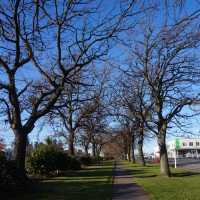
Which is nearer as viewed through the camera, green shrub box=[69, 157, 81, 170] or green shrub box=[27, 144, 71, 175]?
green shrub box=[27, 144, 71, 175]

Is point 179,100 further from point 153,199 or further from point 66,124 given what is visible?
point 66,124

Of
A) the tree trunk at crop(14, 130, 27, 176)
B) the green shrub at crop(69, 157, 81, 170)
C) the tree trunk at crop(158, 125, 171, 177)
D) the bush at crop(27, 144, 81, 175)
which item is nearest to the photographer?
the tree trunk at crop(14, 130, 27, 176)

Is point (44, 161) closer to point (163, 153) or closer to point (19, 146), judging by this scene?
point (163, 153)

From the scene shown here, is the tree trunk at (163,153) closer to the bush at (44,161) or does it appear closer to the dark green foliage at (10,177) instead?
the bush at (44,161)

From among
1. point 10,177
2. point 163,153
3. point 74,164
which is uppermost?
point 163,153

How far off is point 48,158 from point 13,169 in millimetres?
16187

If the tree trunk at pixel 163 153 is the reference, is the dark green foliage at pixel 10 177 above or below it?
below

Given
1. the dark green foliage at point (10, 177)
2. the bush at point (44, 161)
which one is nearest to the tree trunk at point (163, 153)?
the bush at point (44, 161)

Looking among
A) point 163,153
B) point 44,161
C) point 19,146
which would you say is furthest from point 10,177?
point 44,161

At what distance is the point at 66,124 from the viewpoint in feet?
167

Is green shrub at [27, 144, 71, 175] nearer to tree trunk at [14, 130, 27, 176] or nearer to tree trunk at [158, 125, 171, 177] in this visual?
tree trunk at [158, 125, 171, 177]

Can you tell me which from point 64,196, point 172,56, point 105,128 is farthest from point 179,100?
point 105,128

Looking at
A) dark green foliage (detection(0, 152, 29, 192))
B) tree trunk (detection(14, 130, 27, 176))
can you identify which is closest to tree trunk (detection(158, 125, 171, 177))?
tree trunk (detection(14, 130, 27, 176))

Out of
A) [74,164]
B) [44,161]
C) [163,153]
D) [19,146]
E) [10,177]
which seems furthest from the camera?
[74,164]
